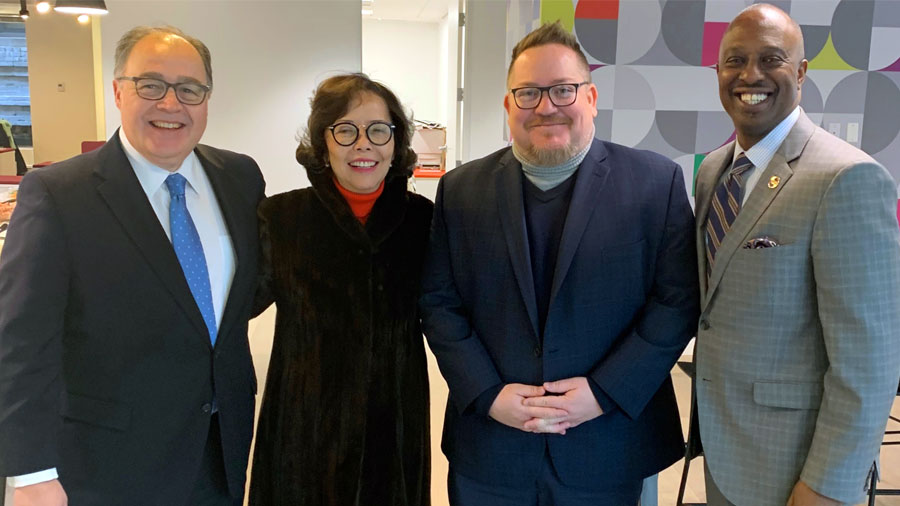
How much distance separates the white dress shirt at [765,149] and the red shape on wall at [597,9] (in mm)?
2722

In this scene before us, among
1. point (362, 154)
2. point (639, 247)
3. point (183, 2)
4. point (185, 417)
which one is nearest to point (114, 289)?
point (185, 417)

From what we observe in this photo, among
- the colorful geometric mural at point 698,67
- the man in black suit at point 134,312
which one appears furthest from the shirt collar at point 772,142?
Result: the colorful geometric mural at point 698,67

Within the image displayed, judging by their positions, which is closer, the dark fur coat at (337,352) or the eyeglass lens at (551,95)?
the eyeglass lens at (551,95)

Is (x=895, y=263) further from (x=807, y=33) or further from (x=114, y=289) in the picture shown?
(x=807, y=33)

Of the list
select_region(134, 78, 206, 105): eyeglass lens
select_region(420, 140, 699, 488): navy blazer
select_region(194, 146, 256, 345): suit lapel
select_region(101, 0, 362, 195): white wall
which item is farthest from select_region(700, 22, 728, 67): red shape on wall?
select_region(101, 0, 362, 195): white wall

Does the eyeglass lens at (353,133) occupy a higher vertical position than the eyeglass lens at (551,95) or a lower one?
lower

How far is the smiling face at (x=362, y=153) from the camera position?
6.49ft

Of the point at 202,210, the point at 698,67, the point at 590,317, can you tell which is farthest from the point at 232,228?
the point at 698,67

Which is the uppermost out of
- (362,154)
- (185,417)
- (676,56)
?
(676,56)

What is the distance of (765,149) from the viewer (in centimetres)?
175

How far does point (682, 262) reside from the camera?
70.6 inches

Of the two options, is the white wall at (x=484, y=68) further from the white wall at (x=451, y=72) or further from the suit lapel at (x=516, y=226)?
the suit lapel at (x=516, y=226)

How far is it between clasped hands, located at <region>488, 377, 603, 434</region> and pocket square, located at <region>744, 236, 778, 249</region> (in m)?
0.50

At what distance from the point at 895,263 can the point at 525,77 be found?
3.04 ft
